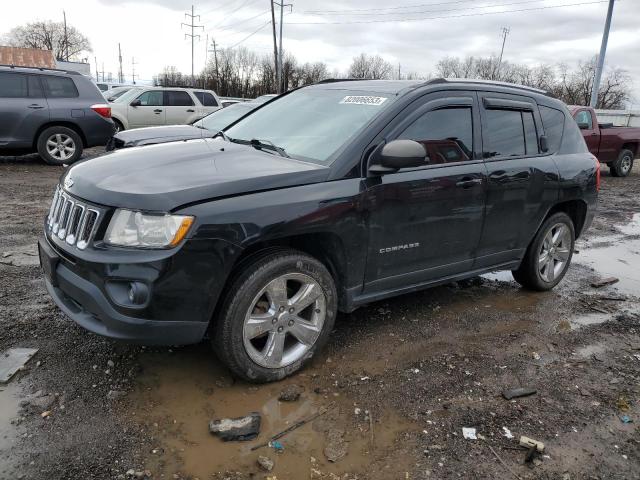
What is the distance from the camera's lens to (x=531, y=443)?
271 centimetres

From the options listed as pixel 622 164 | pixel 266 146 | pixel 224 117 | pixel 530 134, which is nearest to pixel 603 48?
pixel 622 164

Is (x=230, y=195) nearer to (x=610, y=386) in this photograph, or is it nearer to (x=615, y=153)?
(x=610, y=386)

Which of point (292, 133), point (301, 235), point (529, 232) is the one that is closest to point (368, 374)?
point (301, 235)

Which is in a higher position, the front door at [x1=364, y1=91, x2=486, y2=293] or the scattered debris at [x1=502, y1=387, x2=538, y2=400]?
the front door at [x1=364, y1=91, x2=486, y2=293]

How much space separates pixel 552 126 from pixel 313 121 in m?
2.35

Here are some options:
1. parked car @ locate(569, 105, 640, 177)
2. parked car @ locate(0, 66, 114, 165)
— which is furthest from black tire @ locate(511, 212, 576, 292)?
parked car @ locate(569, 105, 640, 177)

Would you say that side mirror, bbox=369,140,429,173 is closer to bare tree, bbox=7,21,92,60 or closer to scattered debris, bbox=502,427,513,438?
scattered debris, bbox=502,427,513,438

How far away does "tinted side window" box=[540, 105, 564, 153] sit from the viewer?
15.3 feet

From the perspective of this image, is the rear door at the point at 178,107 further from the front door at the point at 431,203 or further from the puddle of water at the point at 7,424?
the puddle of water at the point at 7,424

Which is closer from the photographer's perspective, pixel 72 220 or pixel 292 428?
pixel 292 428

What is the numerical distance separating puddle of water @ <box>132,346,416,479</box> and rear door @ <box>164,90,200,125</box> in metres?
13.4

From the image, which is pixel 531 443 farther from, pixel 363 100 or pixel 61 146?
pixel 61 146

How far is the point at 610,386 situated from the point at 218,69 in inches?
2344

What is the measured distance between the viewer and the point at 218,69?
5794 centimetres
